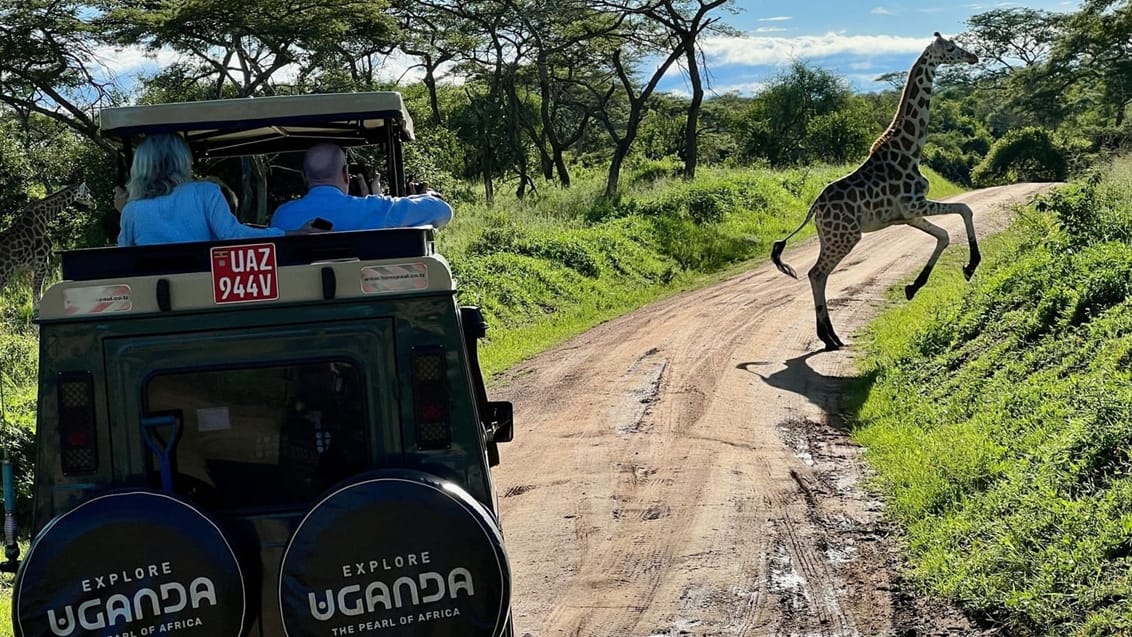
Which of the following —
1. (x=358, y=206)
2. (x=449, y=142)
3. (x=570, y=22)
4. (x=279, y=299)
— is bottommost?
(x=279, y=299)

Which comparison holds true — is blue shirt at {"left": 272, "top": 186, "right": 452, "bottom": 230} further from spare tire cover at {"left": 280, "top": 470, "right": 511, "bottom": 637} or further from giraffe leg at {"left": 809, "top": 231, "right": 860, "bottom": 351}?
giraffe leg at {"left": 809, "top": 231, "right": 860, "bottom": 351}

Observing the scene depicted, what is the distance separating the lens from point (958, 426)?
7359mm

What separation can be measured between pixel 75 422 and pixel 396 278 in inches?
39.9

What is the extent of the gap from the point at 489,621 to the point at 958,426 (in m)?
Result: 5.04

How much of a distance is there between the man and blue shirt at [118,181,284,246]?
26 cm

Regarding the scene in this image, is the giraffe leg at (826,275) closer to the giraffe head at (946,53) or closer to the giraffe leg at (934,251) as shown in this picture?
the giraffe leg at (934,251)

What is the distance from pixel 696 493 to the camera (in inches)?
275

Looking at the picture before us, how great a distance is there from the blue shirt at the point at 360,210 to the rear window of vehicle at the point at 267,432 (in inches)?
29.9

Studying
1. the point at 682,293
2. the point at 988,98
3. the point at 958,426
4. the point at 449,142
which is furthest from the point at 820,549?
the point at 988,98

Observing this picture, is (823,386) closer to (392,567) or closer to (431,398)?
(431,398)

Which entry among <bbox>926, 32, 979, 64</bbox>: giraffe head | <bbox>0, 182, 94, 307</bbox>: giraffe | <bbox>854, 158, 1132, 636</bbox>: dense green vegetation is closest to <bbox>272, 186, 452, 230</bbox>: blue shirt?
<bbox>854, 158, 1132, 636</bbox>: dense green vegetation

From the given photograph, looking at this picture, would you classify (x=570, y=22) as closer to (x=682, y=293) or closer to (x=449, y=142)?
(x=449, y=142)

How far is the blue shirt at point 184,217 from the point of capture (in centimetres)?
381

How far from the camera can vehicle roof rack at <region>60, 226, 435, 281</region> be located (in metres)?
3.35
